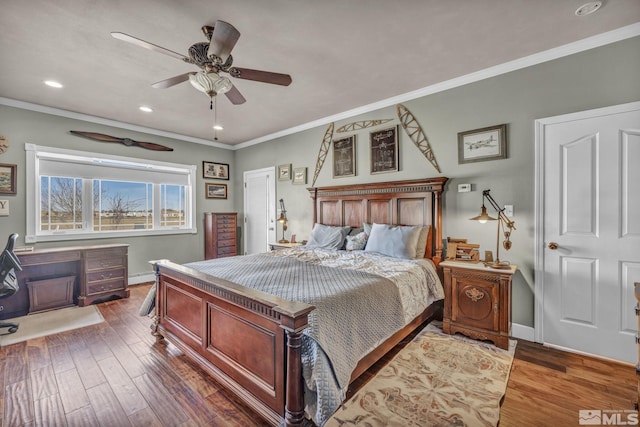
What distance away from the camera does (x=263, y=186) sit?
5.62 meters

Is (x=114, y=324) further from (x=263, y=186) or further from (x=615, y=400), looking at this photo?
(x=615, y=400)

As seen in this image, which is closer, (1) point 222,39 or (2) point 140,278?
(1) point 222,39

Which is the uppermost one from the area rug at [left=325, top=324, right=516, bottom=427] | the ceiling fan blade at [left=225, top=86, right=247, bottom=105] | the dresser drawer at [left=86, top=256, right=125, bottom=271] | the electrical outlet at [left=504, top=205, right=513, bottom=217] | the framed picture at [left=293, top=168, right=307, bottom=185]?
the ceiling fan blade at [left=225, top=86, right=247, bottom=105]

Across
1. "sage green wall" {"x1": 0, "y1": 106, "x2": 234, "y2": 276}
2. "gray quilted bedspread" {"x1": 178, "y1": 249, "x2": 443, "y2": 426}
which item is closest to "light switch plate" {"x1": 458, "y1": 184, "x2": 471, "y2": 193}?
"gray quilted bedspread" {"x1": 178, "y1": 249, "x2": 443, "y2": 426}

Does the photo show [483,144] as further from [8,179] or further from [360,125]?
[8,179]

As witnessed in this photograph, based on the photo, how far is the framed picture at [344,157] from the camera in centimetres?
414

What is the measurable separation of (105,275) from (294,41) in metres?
4.14

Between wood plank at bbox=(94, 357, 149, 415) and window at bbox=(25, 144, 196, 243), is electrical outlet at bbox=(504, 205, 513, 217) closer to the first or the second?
wood plank at bbox=(94, 357, 149, 415)

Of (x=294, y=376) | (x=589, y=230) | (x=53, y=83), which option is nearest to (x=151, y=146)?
(x=53, y=83)

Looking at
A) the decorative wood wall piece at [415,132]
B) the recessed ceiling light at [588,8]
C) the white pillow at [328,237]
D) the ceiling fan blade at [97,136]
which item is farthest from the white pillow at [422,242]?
the ceiling fan blade at [97,136]

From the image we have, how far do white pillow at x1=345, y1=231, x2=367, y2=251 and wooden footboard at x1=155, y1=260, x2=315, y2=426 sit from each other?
1.88 m

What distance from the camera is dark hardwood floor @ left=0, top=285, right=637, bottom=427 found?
171 centimetres

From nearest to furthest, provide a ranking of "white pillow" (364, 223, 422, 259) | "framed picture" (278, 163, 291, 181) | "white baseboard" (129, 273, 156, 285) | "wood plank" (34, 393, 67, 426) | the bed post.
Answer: the bed post → "wood plank" (34, 393, 67, 426) → "white pillow" (364, 223, 422, 259) → "white baseboard" (129, 273, 156, 285) → "framed picture" (278, 163, 291, 181)

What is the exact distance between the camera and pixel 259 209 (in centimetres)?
573
